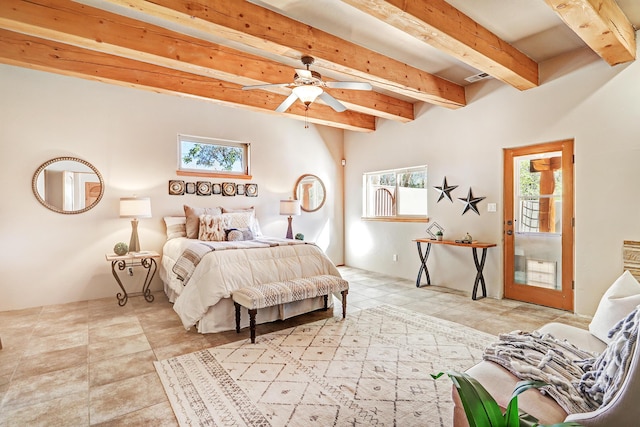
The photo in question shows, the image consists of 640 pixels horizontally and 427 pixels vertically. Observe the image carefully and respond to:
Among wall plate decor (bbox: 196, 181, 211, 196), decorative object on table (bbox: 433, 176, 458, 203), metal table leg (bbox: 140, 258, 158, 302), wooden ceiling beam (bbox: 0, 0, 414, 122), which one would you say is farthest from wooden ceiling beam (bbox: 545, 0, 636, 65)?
metal table leg (bbox: 140, 258, 158, 302)

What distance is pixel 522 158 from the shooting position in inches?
166

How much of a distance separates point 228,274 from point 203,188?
2393mm

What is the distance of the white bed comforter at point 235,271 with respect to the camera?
3.13m

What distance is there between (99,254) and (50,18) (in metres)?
2.91

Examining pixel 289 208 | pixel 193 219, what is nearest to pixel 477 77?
pixel 289 208

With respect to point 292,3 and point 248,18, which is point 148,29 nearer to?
point 248,18

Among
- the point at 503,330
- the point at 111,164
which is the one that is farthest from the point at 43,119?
the point at 503,330

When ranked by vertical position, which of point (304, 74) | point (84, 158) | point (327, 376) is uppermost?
point (304, 74)

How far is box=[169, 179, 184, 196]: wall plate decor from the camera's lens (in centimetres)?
492

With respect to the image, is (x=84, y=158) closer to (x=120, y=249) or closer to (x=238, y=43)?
(x=120, y=249)

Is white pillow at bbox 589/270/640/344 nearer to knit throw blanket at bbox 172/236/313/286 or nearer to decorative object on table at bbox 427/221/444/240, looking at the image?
knit throw blanket at bbox 172/236/313/286

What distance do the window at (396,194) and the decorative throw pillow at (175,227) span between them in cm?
334

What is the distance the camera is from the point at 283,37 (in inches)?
115

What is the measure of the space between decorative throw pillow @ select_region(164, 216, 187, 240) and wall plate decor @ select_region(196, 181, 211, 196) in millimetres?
545
